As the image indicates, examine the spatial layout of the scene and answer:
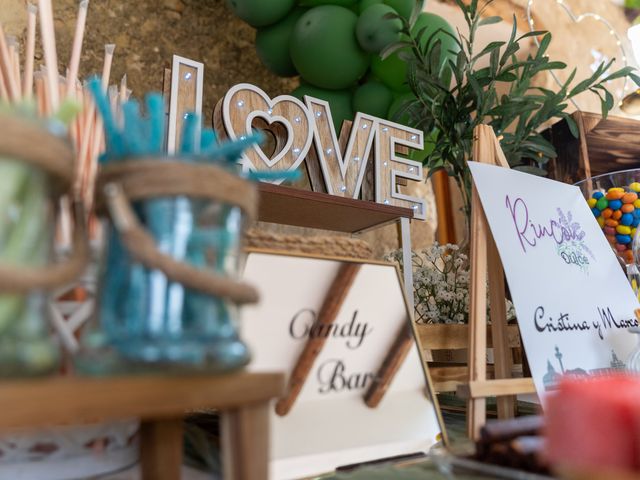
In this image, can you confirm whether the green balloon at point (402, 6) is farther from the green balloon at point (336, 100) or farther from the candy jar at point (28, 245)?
the candy jar at point (28, 245)

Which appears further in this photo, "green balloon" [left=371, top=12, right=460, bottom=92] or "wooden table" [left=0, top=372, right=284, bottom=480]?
"green balloon" [left=371, top=12, right=460, bottom=92]

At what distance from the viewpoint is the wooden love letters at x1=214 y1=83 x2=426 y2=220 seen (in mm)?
1083

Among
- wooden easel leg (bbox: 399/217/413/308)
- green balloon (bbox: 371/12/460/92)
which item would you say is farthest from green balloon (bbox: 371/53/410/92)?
wooden easel leg (bbox: 399/217/413/308)

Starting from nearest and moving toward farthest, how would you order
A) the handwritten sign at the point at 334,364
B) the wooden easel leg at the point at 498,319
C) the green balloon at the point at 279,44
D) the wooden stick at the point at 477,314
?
the handwritten sign at the point at 334,364, the wooden stick at the point at 477,314, the wooden easel leg at the point at 498,319, the green balloon at the point at 279,44

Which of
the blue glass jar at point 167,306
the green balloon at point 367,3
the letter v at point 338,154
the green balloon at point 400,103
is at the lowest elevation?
the blue glass jar at point 167,306

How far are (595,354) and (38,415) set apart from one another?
0.83 m

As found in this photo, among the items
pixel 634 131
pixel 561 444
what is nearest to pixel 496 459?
pixel 561 444

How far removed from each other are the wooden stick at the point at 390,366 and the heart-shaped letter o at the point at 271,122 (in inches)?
19.7

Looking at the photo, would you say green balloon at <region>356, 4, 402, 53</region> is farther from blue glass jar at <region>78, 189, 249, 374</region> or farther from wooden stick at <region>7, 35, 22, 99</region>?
blue glass jar at <region>78, 189, 249, 374</region>

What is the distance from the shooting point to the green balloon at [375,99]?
1824 millimetres

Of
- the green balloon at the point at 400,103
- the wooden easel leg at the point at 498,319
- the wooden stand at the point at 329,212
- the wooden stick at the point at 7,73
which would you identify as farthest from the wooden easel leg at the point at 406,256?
the wooden stick at the point at 7,73

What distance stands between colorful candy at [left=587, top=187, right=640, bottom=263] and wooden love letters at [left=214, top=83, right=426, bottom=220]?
42 cm

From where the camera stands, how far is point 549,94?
144 centimetres

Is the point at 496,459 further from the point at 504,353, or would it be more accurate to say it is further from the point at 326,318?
the point at 504,353
